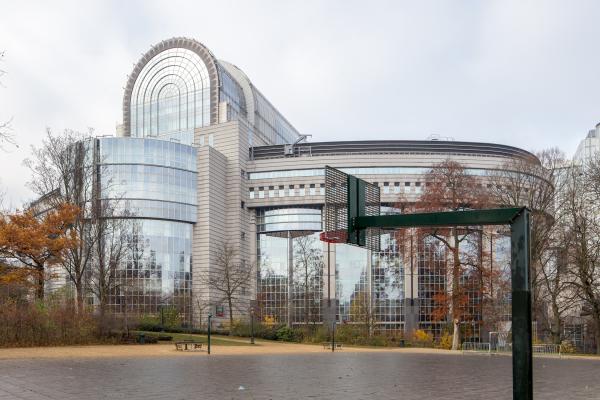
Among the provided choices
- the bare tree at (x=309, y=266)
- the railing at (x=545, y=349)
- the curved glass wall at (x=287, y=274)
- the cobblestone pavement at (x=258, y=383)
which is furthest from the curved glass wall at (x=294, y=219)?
the cobblestone pavement at (x=258, y=383)

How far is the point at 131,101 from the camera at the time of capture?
99438mm

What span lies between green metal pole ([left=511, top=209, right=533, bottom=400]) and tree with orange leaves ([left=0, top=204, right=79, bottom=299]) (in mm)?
36446

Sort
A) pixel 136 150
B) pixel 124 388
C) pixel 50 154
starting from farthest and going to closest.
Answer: pixel 136 150 → pixel 50 154 → pixel 124 388

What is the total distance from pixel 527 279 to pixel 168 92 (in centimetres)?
9403

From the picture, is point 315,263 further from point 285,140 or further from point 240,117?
point 285,140

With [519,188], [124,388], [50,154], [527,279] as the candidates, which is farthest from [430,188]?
[527,279]

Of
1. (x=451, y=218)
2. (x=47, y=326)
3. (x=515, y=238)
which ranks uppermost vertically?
(x=451, y=218)

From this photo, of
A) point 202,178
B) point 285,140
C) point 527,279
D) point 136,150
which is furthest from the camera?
point 285,140

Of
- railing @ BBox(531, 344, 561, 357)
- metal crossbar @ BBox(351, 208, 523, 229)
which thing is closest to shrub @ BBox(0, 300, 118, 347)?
metal crossbar @ BBox(351, 208, 523, 229)

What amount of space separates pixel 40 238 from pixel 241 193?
51998mm

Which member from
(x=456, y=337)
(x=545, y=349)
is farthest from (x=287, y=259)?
(x=545, y=349)

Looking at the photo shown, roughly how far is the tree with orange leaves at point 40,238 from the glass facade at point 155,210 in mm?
33171

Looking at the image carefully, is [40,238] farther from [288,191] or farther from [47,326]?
[288,191]

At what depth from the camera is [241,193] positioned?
303 ft
